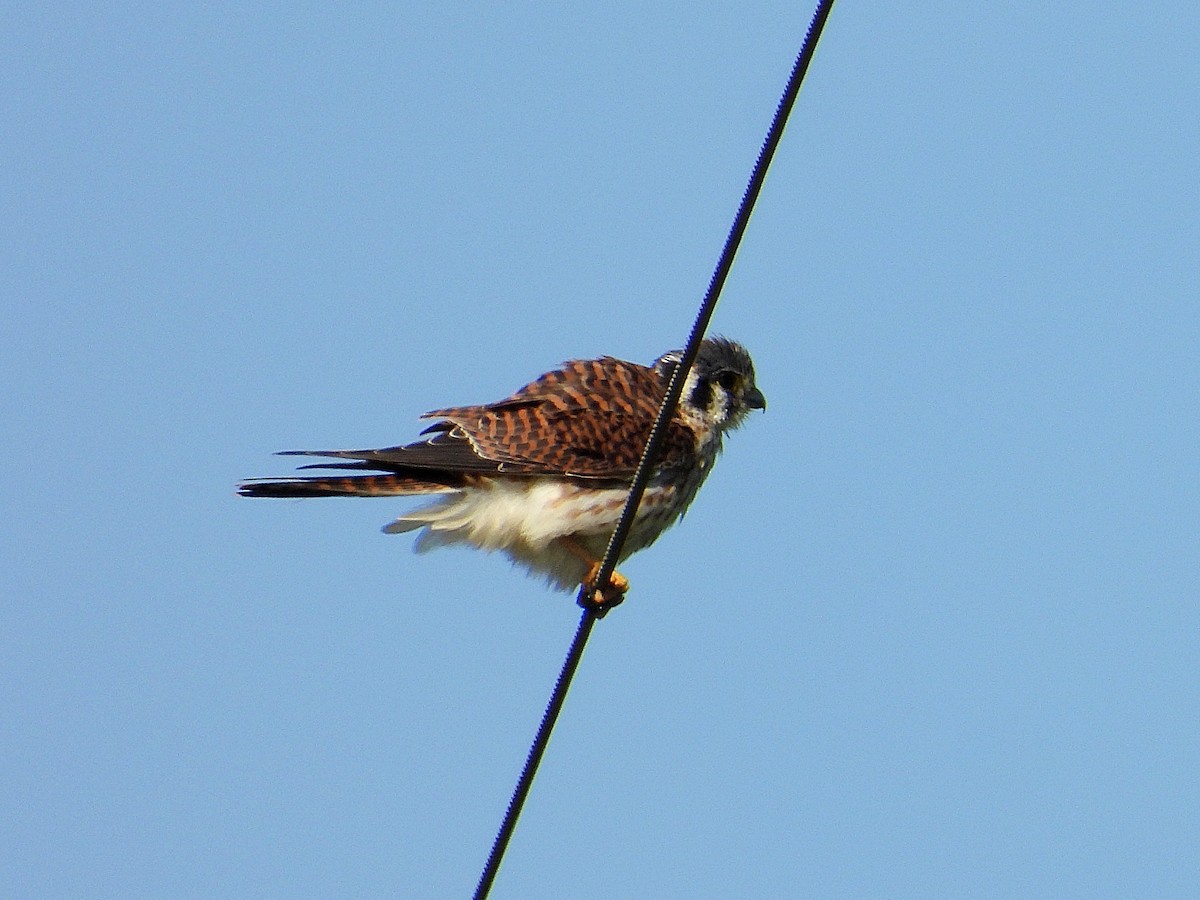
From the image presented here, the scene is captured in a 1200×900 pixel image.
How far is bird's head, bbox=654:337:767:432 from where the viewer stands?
6.20 meters

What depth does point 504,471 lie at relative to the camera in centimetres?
550

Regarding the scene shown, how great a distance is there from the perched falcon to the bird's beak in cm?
54

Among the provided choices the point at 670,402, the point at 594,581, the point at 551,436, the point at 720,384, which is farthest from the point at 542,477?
the point at 670,402

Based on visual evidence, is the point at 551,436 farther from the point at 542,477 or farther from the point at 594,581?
the point at 594,581

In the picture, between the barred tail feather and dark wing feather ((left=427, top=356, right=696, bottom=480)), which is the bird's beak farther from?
the barred tail feather

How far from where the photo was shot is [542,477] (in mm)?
5578

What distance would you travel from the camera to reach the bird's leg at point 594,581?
16.3ft

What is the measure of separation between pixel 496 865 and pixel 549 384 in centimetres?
281

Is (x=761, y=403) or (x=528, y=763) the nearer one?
(x=528, y=763)

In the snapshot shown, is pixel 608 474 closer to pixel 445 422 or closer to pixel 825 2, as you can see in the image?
pixel 445 422

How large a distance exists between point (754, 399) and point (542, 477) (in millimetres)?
1219

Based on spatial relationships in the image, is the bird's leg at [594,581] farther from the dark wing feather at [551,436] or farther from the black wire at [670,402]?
the black wire at [670,402]

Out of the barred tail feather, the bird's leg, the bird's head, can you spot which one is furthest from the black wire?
the bird's head

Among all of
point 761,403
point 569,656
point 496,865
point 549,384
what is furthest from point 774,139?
point 761,403
